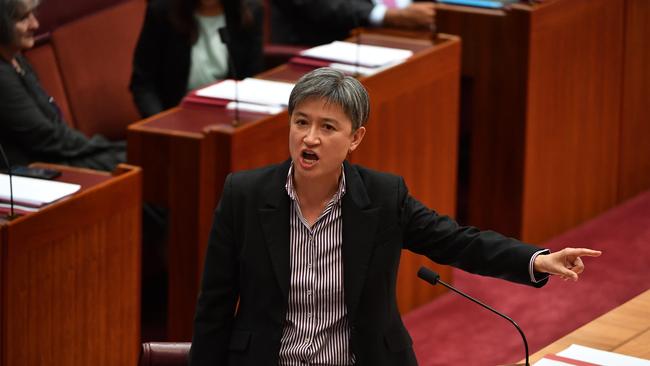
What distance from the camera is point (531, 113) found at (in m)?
5.34

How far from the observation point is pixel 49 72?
5.41 metres

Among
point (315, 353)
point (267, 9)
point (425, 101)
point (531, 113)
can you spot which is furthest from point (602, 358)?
point (267, 9)

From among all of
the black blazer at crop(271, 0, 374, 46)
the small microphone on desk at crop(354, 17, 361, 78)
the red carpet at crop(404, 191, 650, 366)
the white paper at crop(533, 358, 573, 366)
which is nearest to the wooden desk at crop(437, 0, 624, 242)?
the red carpet at crop(404, 191, 650, 366)

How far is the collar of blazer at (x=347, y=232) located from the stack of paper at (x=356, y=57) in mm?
1879

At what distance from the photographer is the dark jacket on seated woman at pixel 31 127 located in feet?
15.1

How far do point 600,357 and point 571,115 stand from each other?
2.54 m

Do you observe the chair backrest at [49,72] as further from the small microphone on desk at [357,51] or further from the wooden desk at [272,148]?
the small microphone on desk at [357,51]

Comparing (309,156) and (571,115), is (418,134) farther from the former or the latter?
(309,156)

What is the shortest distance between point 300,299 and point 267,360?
136mm

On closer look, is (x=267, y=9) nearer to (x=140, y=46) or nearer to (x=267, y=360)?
(x=140, y=46)

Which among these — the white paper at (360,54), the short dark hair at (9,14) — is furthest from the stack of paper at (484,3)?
the short dark hair at (9,14)

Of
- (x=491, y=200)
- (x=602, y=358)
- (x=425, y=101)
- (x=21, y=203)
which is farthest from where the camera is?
(x=491, y=200)

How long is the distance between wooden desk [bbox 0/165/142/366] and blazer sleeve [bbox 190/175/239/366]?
3.16 feet

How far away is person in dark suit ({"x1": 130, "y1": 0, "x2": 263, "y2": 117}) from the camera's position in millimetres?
5035
